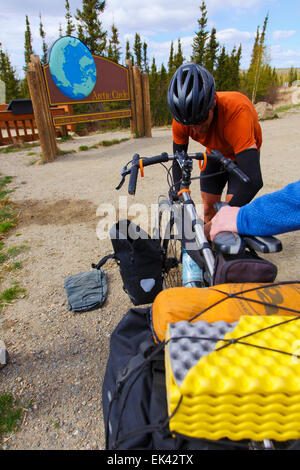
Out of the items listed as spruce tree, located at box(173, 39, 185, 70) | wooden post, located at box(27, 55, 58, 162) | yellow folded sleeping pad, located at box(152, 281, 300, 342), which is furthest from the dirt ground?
spruce tree, located at box(173, 39, 185, 70)

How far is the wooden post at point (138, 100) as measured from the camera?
10492 millimetres

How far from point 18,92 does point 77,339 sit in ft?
88.2

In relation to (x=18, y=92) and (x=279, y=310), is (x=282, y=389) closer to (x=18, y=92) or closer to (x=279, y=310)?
(x=279, y=310)

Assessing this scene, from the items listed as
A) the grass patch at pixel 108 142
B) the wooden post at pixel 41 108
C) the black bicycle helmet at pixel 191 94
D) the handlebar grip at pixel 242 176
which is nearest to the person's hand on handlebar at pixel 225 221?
the handlebar grip at pixel 242 176

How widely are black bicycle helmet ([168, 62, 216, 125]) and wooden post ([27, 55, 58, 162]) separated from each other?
7.58m

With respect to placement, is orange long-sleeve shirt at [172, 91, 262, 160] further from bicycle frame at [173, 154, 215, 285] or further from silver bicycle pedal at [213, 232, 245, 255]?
silver bicycle pedal at [213, 232, 245, 255]

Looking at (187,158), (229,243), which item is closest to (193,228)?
(229,243)

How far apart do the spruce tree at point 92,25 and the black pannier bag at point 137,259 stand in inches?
1091

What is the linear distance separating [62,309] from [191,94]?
230 centimetres

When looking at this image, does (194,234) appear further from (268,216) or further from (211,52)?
(211,52)

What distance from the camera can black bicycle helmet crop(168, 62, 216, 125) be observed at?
194cm

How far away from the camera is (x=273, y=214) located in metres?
1.34

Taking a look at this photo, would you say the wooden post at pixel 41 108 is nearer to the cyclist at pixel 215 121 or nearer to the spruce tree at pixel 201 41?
the cyclist at pixel 215 121
